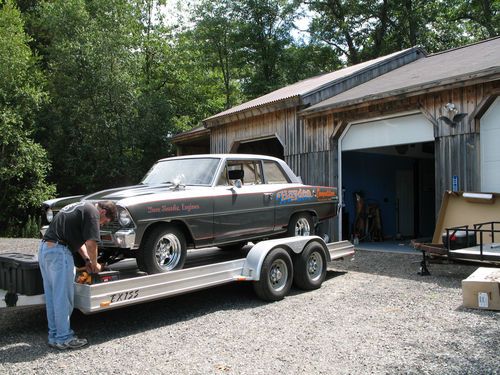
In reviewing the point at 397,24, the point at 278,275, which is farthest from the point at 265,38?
the point at 278,275

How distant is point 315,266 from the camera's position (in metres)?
7.65

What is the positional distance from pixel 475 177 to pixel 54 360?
26.6ft

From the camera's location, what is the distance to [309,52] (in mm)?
32906

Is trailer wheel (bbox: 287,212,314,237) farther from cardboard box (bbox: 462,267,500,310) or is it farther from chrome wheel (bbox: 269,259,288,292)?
cardboard box (bbox: 462,267,500,310)

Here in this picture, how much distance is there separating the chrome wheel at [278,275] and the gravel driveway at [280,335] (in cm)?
25

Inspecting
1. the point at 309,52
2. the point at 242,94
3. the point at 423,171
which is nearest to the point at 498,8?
the point at 309,52

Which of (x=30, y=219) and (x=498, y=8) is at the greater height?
(x=498, y=8)

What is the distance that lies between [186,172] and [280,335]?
291 cm

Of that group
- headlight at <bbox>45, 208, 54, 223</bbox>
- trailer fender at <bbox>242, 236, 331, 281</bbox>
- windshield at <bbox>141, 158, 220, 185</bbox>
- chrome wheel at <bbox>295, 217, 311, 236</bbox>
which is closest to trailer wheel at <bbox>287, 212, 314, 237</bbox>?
chrome wheel at <bbox>295, 217, 311, 236</bbox>

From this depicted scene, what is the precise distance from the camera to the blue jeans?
16.0 ft

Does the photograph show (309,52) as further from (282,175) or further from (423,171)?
(282,175)

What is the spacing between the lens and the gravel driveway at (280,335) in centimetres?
438

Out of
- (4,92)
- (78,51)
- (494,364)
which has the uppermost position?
(78,51)

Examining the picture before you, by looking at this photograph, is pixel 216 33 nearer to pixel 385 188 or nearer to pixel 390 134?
pixel 385 188
